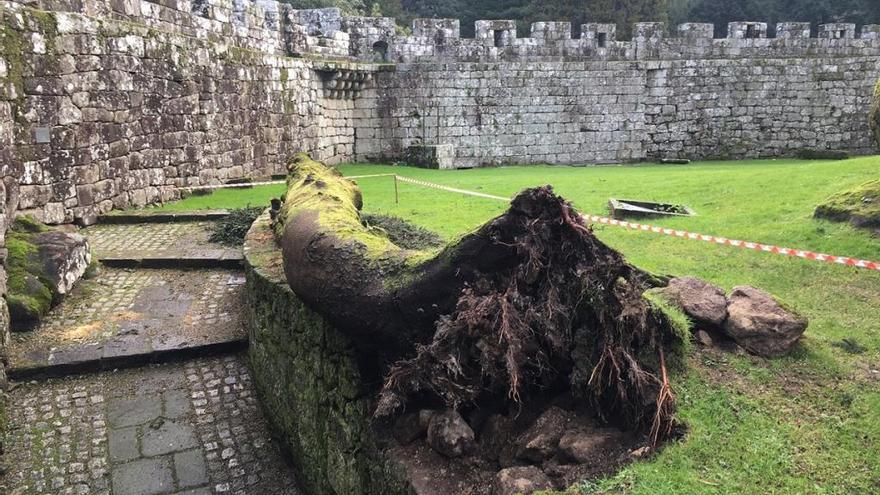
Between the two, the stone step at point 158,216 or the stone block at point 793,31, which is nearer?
the stone step at point 158,216

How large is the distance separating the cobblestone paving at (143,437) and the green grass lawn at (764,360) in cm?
230

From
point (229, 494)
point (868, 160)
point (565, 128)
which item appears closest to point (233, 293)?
point (229, 494)

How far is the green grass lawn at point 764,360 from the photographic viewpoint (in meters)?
2.40

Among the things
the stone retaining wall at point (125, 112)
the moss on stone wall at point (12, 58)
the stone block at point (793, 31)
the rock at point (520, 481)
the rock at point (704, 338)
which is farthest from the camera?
the stone block at point (793, 31)

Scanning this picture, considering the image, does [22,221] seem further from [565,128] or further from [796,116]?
[796,116]

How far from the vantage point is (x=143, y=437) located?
4.75 meters

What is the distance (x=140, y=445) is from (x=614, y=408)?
11.5 feet

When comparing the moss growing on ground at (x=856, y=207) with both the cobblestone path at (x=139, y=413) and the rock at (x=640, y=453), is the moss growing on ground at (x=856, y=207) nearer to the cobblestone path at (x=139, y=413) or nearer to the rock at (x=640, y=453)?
the rock at (x=640, y=453)

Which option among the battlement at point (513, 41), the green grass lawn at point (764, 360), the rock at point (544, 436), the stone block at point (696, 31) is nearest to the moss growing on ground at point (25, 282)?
the green grass lawn at point (764, 360)

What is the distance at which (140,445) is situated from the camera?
4.68m

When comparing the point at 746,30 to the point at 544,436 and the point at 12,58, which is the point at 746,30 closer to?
the point at 12,58

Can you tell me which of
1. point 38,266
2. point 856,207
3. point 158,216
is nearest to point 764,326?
point 856,207

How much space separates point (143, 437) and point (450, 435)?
3025mm

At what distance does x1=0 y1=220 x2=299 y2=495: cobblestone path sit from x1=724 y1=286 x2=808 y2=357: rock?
9.74 ft
